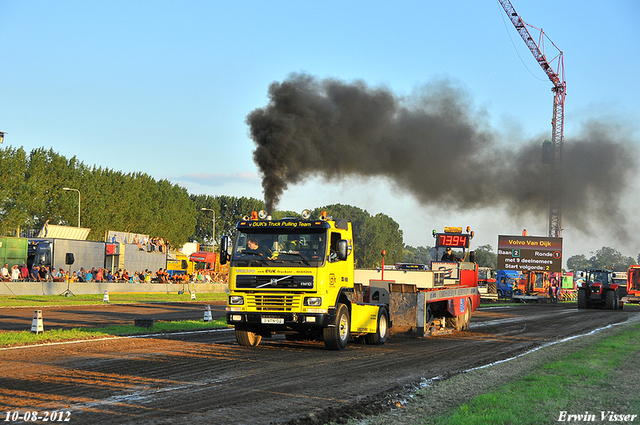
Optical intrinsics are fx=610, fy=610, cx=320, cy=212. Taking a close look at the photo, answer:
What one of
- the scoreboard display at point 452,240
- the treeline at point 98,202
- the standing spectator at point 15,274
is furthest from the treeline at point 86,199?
the scoreboard display at point 452,240

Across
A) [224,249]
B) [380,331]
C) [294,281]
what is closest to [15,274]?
[224,249]

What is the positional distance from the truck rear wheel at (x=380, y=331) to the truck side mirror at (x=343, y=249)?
125 inches

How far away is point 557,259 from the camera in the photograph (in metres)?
52.2

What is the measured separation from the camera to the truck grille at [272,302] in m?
13.7

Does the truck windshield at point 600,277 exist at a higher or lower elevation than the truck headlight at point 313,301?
lower

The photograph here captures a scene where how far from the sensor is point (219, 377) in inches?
403

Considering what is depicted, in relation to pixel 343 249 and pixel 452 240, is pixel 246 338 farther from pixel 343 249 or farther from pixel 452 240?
pixel 452 240

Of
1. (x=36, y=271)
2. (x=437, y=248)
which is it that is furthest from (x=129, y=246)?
(x=437, y=248)

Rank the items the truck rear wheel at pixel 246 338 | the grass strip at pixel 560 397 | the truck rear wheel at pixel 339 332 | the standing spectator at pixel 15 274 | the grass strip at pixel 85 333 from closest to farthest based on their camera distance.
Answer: the grass strip at pixel 560 397
the truck rear wheel at pixel 339 332
the grass strip at pixel 85 333
the truck rear wheel at pixel 246 338
the standing spectator at pixel 15 274

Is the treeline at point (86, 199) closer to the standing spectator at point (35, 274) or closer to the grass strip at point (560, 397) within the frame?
the standing spectator at point (35, 274)

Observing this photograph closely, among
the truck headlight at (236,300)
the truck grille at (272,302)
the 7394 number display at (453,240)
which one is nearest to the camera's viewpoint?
the truck grille at (272,302)

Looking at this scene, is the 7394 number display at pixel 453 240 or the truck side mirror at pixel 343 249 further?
the 7394 number display at pixel 453 240

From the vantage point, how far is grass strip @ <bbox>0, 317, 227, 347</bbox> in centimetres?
1454

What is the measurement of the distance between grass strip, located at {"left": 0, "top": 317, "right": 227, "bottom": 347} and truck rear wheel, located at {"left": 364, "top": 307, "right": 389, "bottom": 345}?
20.1ft
